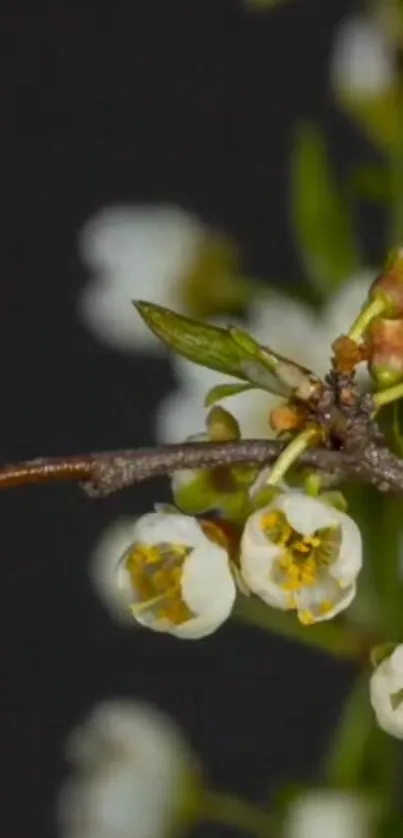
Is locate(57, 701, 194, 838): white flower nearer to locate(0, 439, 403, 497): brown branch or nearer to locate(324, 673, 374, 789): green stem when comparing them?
locate(324, 673, 374, 789): green stem

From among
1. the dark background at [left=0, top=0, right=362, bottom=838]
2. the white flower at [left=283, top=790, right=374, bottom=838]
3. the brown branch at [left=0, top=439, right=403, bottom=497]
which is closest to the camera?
the brown branch at [left=0, top=439, right=403, bottom=497]

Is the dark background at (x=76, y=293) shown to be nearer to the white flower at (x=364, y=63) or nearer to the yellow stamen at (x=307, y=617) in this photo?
the white flower at (x=364, y=63)

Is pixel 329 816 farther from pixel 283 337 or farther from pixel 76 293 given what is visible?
pixel 76 293

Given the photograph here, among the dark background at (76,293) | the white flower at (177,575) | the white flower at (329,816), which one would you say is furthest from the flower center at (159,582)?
the dark background at (76,293)

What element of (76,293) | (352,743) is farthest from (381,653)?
(76,293)

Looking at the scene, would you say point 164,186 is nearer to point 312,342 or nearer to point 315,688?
point 315,688

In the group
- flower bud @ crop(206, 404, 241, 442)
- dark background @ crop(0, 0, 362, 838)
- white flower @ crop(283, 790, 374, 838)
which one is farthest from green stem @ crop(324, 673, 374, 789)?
dark background @ crop(0, 0, 362, 838)
